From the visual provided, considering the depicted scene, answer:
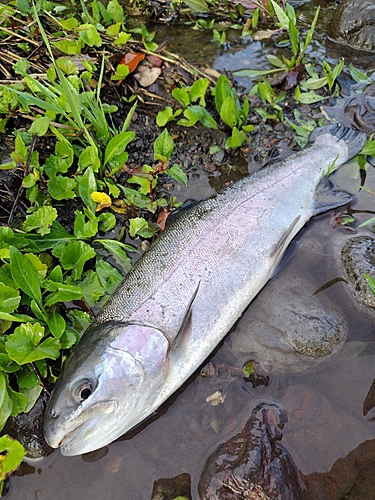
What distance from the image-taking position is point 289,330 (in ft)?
10.0

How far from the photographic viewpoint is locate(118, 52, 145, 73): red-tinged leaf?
14.7 ft

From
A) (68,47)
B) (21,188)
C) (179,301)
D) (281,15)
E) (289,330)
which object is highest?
(68,47)

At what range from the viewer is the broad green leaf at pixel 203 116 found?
419cm

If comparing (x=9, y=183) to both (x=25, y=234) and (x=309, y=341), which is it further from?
(x=309, y=341)

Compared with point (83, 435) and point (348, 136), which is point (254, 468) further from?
point (348, 136)

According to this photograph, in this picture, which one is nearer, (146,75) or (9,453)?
(9,453)

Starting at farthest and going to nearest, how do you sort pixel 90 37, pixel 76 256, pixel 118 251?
1. pixel 90 37
2. pixel 118 251
3. pixel 76 256

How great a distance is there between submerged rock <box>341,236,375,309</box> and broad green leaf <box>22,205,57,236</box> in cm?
250

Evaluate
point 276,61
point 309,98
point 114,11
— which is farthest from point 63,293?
point 114,11

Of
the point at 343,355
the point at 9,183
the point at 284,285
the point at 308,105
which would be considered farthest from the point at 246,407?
the point at 308,105

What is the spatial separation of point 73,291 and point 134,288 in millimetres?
432

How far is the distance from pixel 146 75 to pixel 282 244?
2.60m

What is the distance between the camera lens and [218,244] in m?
3.19

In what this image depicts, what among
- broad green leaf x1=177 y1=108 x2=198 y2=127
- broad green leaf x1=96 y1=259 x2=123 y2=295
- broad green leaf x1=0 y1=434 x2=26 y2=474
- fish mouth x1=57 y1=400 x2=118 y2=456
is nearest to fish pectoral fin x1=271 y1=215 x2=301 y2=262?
broad green leaf x1=96 y1=259 x2=123 y2=295
